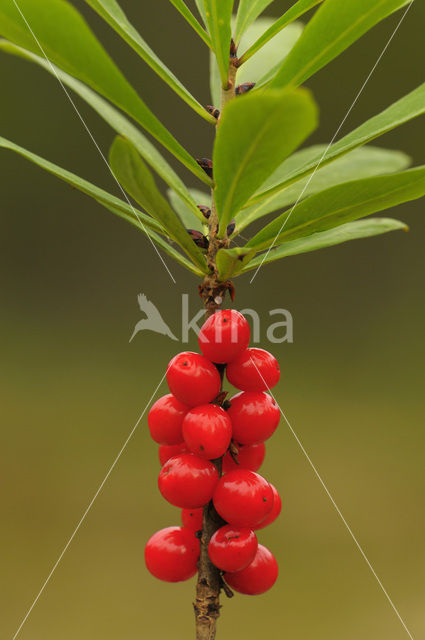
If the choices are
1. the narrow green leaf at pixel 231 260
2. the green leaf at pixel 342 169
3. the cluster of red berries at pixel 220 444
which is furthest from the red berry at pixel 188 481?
the green leaf at pixel 342 169

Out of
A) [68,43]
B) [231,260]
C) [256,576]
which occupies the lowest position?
[256,576]

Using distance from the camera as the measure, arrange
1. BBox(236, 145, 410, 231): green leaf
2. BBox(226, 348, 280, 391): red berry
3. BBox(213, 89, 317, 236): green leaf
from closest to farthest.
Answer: BBox(213, 89, 317, 236): green leaf, BBox(226, 348, 280, 391): red berry, BBox(236, 145, 410, 231): green leaf

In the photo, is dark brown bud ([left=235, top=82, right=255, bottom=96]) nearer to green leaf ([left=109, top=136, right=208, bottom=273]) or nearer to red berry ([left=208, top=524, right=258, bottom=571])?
green leaf ([left=109, top=136, right=208, bottom=273])

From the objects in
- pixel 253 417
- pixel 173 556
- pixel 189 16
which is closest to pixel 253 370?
pixel 253 417

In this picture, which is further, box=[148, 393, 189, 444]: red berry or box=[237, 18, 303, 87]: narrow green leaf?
box=[237, 18, 303, 87]: narrow green leaf

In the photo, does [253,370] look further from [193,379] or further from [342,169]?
[342,169]

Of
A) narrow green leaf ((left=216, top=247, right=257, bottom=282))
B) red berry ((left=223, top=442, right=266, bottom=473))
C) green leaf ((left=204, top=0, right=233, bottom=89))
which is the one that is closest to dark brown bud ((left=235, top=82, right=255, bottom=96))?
green leaf ((left=204, top=0, right=233, bottom=89))

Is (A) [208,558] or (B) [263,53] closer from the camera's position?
(A) [208,558]

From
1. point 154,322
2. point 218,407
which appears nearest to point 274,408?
point 218,407
